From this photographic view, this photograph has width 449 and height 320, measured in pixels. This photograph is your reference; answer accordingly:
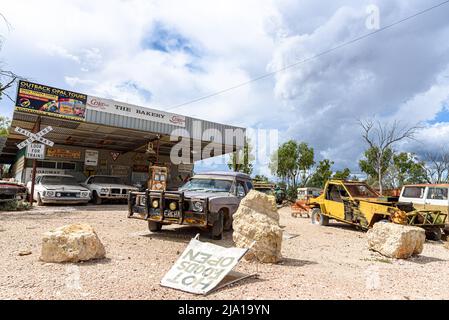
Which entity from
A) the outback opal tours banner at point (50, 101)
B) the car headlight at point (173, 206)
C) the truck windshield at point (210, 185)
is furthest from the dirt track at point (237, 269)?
the outback opal tours banner at point (50, 101)

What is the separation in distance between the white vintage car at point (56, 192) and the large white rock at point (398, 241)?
11.9 metres

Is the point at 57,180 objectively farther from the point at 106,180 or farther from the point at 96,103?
the point at 96,103

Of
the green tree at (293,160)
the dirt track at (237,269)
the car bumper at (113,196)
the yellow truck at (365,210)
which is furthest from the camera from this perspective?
the green tree at (293,160)

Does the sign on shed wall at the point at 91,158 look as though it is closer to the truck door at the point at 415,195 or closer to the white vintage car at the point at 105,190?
the white vintage car at the point at 105,190

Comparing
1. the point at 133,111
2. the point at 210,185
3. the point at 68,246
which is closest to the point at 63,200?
the point at 133,111

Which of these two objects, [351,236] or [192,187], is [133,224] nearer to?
[192,187]

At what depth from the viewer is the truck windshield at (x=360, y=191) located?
10531 millimetres

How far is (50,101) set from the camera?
12633mm

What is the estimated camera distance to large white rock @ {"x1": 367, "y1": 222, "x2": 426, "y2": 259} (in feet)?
20.0

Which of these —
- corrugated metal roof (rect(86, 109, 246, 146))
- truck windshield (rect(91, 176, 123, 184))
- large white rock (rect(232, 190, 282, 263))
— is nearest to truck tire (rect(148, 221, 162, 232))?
large white rock (rect(232, 190, 282, 263))

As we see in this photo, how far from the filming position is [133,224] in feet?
30.7

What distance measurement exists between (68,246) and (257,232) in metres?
3.07
